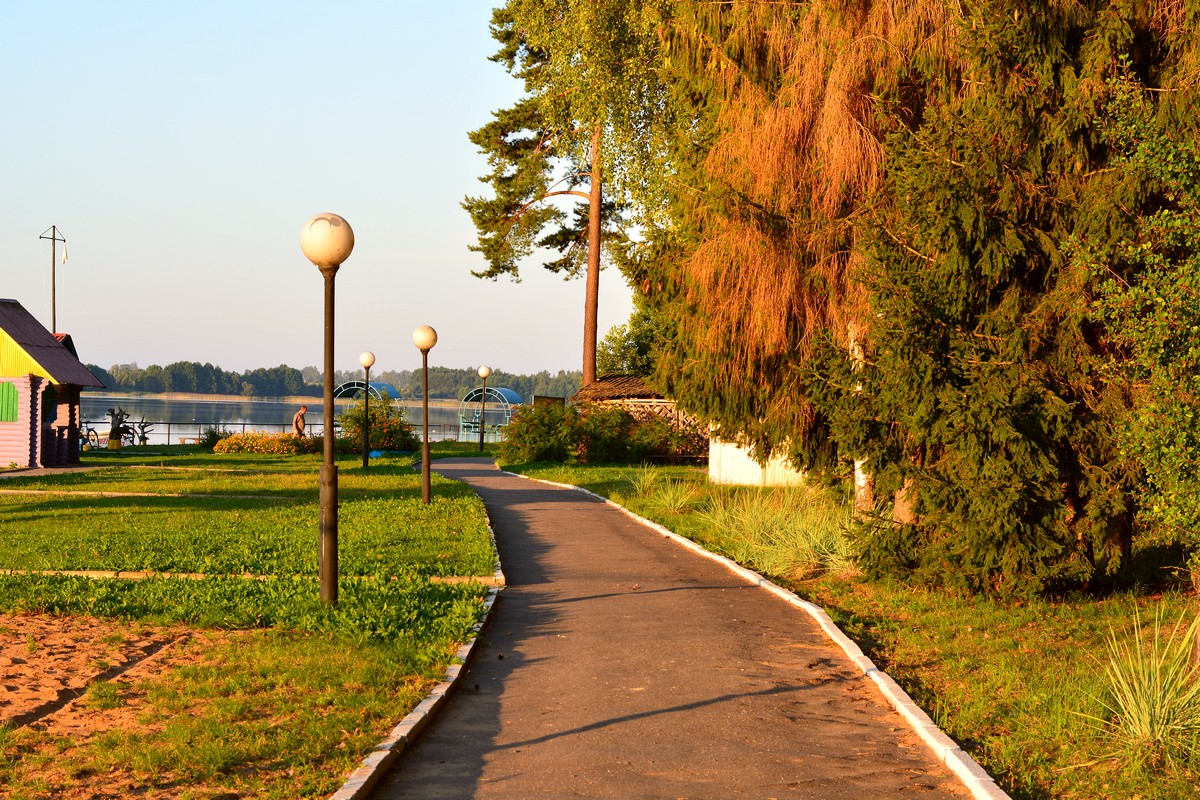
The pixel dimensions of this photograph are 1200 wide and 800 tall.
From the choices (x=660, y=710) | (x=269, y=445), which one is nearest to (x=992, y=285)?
(x=660, y=710)

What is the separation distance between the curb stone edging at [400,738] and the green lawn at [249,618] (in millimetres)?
100

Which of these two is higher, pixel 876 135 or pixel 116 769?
pixel 876 135

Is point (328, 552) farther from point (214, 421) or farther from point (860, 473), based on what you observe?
point (214, 421)

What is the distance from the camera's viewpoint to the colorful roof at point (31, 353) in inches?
1224

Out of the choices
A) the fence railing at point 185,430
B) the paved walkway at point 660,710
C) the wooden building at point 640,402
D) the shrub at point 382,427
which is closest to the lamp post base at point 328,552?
the paved walkway at point 660,710

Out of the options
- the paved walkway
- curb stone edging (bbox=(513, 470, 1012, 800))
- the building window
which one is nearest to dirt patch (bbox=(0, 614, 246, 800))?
the paved walkway

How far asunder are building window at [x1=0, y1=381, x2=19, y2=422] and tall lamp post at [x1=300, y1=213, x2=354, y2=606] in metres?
24.5

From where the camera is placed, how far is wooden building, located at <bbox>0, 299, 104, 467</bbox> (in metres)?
30.9

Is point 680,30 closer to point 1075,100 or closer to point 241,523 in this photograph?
point 1075,100

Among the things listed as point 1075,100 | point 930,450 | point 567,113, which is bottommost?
point 930,450

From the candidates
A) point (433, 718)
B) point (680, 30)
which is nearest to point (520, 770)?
point (433, 718)

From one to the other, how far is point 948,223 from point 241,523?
11.3 m

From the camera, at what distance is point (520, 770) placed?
240 inches

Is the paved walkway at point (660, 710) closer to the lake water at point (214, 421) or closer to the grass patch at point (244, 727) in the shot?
the grass patch at point (244, 727)
